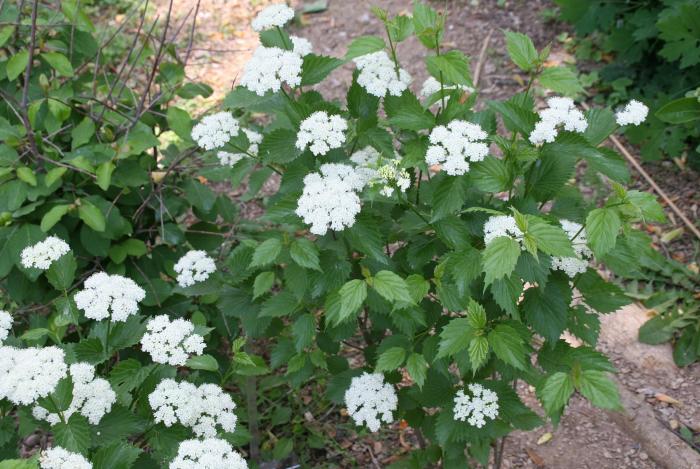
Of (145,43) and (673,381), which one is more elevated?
(145,43)

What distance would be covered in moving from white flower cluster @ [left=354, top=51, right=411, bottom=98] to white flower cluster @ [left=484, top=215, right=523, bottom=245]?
574 millimetres

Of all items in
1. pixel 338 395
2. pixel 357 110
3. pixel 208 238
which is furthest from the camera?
pixel 208 238

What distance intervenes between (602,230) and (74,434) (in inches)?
57.2

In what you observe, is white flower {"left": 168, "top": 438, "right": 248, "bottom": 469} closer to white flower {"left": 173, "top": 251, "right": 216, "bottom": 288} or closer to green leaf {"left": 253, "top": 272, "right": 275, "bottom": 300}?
green leaf {"left": 253, "top": 272, "right": 275, "bottom": 300}

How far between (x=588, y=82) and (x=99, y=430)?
157 inches

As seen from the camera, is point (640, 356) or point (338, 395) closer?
point (338, 395)

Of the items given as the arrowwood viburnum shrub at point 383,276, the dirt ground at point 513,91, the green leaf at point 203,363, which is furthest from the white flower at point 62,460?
the dirt ground at point 513,91

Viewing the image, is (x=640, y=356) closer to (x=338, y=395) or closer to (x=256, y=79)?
(x=338, y=395)

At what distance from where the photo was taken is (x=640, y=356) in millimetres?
3477

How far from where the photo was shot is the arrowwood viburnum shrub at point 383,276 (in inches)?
75.9

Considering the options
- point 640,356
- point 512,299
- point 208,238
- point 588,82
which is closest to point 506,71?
point 588,82

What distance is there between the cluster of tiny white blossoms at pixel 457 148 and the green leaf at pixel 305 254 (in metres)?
0.42

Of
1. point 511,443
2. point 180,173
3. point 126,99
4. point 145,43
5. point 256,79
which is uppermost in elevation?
point 256,79

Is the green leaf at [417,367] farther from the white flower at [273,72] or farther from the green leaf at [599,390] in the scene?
the white flower at [273,72]
